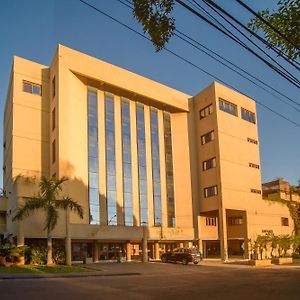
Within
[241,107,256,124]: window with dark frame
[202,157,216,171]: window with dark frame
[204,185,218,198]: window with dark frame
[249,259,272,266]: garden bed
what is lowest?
[249,259,272,266]: garden bed

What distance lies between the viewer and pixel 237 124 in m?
60.3

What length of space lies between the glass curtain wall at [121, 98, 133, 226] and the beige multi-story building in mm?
135

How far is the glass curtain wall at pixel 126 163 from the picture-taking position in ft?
172

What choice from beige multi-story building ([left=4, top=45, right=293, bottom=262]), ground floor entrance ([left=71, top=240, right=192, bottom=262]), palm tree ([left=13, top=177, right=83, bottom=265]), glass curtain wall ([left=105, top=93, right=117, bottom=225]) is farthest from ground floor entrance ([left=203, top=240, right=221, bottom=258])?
palm tree ([left=13, top=177, right=83, bottom=265])

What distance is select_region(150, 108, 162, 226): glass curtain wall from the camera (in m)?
55.2

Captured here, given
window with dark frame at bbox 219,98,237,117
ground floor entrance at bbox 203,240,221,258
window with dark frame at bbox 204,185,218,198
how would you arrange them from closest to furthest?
window with dark frame at bbox 204,185,218,198 → window with dark frame at bbox 219,98,237,117 → ground floor entrance at bbox 203,240,221,258

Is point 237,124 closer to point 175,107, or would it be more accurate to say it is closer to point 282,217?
point 175,107

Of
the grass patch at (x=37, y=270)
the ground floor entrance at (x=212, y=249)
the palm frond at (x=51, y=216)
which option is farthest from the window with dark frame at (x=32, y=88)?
the ground floor entrance at (x=212, y=249)

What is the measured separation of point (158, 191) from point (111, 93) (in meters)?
13.4

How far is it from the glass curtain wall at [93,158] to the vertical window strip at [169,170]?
1086 centimetres

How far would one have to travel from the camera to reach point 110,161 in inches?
2056

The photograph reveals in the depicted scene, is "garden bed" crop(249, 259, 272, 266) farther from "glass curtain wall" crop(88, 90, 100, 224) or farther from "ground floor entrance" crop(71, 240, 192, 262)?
"glass curtain wall" crop(88, 90, 100, 224)

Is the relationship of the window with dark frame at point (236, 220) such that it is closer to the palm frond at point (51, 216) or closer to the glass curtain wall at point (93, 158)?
the glass curtain wall at point (93, 158)

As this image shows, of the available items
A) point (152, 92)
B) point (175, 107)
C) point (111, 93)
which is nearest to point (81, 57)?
point (111, 93)
